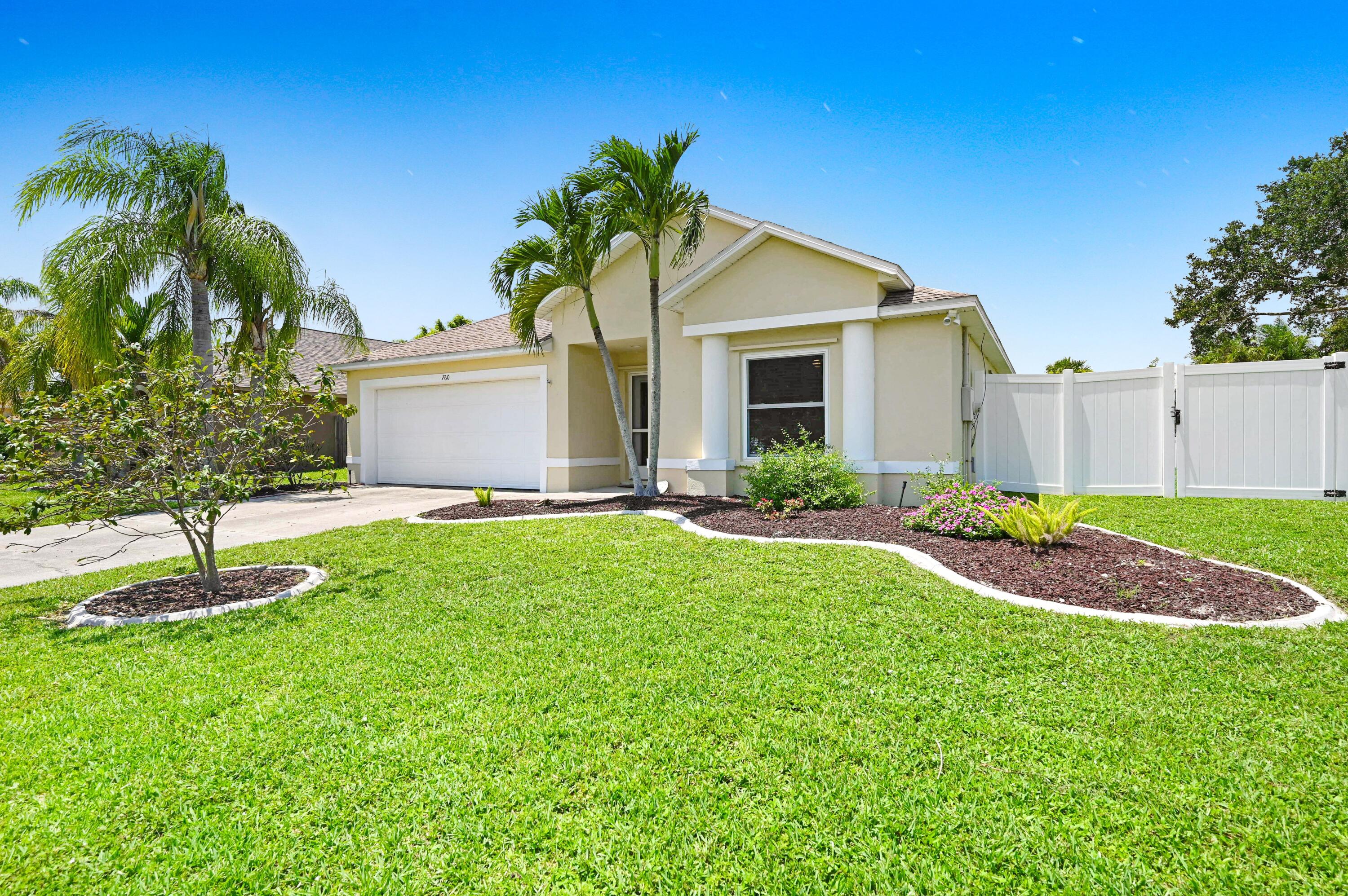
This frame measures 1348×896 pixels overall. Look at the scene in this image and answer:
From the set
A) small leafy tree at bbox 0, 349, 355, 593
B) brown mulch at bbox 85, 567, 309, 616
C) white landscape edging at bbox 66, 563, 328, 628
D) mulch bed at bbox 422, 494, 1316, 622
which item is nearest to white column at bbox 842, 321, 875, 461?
mulch bed at bbox 422, 494, 1316, 622

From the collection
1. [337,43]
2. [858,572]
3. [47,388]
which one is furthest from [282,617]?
[47,388]

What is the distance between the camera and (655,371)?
1078 cm

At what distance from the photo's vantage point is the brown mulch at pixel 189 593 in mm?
5285

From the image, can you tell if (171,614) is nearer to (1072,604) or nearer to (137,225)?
(1072,604)

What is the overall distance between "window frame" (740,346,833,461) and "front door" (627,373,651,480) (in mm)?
3654

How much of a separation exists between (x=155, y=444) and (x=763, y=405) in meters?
8.37

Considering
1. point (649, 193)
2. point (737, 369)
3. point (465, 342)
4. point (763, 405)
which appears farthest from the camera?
point (465, 342)

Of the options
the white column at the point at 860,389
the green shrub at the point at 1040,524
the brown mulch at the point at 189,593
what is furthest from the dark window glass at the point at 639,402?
the green shrub at the point at 1040,524

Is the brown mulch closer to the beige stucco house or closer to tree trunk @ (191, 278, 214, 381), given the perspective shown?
the beige stucco house

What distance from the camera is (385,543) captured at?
26.1 feet

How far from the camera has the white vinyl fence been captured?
9383 mm

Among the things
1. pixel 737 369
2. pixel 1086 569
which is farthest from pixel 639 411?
pixel 1086 569

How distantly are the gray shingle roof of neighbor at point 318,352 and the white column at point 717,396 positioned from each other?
42.6ft

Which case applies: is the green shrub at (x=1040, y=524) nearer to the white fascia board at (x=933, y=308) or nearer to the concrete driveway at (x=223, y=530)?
the white fascia board at (x=933, y=308)
